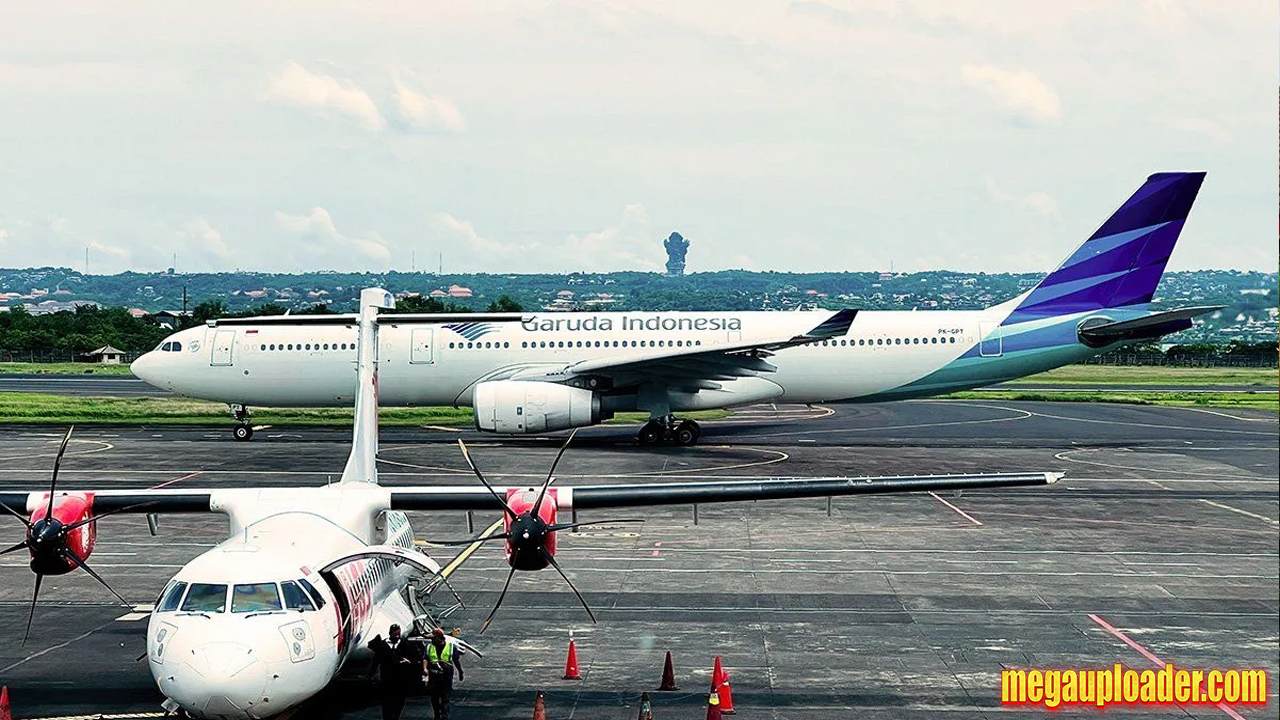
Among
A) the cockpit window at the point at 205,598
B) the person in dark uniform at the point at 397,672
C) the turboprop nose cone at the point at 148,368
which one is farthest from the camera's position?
the turboprop nose cone at the point at 148,368

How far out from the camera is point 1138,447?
49.7 m

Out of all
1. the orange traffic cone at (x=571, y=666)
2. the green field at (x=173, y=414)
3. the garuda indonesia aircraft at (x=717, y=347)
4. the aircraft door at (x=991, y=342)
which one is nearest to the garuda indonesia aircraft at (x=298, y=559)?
the orange traffic cone at (x=571, y=666)

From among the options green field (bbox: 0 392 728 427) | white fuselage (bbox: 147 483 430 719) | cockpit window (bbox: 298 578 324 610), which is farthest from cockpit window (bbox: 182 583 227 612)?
green field (bbox: 0 392 728 427)

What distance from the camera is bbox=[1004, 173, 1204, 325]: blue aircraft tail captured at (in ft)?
154

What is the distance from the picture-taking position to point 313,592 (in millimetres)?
15547

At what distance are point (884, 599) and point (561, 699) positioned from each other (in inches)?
340

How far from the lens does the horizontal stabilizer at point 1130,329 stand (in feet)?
147

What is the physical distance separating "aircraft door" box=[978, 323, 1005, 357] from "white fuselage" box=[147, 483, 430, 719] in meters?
34.6

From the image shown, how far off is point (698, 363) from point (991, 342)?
11.6 m

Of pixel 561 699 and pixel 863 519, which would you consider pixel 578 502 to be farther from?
pixel 863 519

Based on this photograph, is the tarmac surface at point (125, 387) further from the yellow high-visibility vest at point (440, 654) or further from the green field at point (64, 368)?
the yellow high-visibility vest at point (440, 654)

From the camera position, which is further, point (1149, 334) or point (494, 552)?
point (1149, 334)

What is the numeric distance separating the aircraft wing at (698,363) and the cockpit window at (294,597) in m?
30.4

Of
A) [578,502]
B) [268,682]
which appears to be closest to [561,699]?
[578,502]
